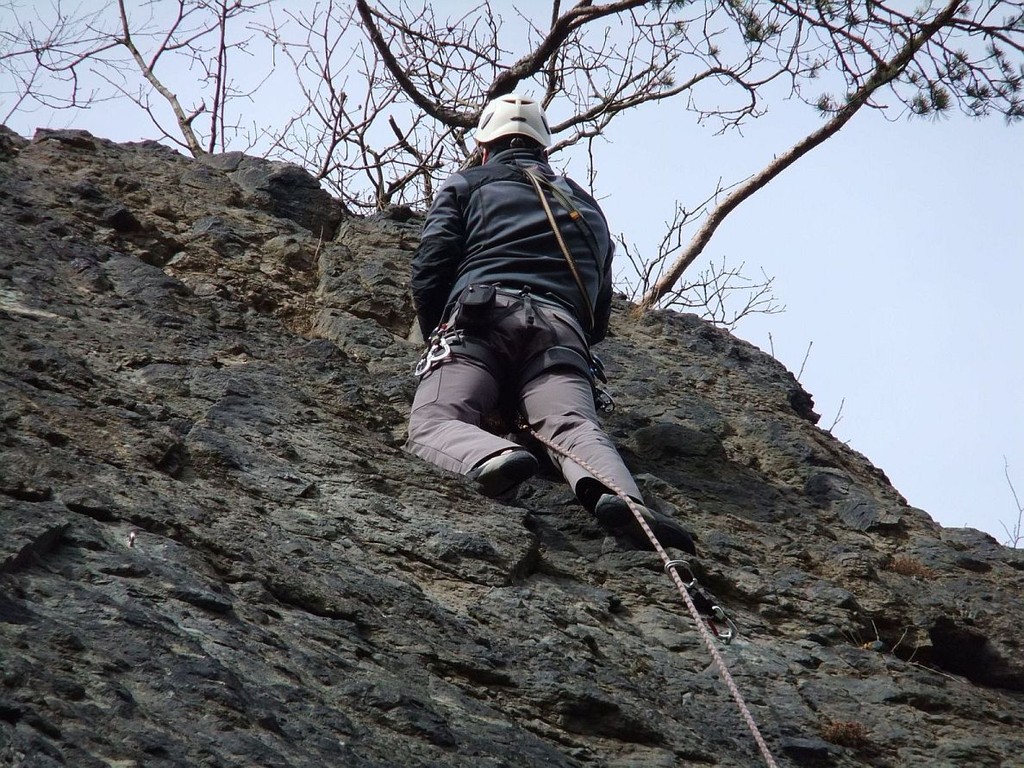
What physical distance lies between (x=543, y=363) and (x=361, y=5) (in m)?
5.11

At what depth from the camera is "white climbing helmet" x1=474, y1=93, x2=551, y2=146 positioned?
499 cm

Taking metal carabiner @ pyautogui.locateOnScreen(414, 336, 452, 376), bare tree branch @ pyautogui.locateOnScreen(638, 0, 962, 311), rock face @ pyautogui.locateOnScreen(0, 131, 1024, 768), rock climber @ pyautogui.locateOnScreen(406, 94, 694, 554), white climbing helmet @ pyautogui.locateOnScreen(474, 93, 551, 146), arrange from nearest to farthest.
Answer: rock face @ pyautogui.locateOnScreen(0, 131, 1024, 768) → rock climber @ pyautogui.locateOnScreen(406, 94, 694, 554) → metal carabiner @ pyautogui.locateOnScreen(414, 336, 452, 376) → white climbing helmet @ pyautogui.locateOnScreen(474, 93, 551, 146) → bare tree branch @ pyautogui.locateOnScreen(638, 0, 962, 311)

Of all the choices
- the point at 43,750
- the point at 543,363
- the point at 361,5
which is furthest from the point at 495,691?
the point at 361,5

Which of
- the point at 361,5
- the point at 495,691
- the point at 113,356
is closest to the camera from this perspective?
the point at 495,691

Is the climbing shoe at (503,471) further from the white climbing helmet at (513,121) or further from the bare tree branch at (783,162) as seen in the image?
the bare tree branch at (783,162)

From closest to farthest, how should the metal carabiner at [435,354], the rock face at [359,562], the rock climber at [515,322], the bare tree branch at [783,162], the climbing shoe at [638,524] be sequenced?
the rock face at [359,562], the climbing shoe at [638,524], the rock climber at [515,322], the metal carabiner at [435,354], the bare tree branch at [783,162]

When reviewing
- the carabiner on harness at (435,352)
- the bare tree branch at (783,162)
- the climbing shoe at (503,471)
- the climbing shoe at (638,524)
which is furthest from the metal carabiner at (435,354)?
the bare tree branch at (783,162)

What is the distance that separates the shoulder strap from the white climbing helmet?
1.07 feet

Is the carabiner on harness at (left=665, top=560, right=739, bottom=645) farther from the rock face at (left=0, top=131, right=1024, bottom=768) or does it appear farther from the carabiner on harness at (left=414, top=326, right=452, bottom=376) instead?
the carabiner on harness at (left=414, top=326, right=452, bottom=376)

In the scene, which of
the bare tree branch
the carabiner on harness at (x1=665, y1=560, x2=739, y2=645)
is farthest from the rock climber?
the bare tree branch

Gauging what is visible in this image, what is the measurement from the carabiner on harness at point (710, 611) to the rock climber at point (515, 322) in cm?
28

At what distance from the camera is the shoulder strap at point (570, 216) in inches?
178

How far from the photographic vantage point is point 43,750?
5.86ft

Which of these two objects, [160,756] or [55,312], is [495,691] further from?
[55,312]
